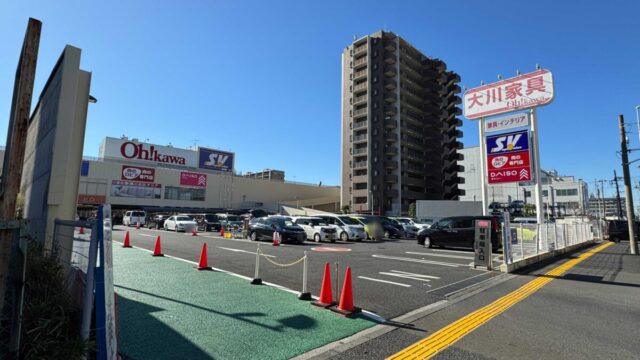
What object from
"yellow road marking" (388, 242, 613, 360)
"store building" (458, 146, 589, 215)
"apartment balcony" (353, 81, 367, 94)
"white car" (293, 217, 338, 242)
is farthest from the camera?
"store building" (458, 146, 589, 215)

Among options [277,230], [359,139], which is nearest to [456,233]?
[277,230]

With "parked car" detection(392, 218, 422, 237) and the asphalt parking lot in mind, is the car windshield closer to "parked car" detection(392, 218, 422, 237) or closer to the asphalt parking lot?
"parked car" detection(392, 218, 422, 237)

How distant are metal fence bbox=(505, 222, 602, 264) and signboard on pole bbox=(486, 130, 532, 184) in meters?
2.89

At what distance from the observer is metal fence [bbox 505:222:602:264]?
1268 centimetres

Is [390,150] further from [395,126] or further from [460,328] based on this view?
[460,328]

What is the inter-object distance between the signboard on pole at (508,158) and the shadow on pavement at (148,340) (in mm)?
17206

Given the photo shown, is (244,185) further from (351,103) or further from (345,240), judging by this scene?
(345,240)

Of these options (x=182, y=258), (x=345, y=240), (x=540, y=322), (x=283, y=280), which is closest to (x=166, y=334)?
(x=283, y=280)

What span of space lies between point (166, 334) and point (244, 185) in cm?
7277

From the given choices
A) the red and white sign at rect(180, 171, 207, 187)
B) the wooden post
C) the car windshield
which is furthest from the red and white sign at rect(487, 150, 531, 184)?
the red and white sign at rect(180, 171, 207, 187)

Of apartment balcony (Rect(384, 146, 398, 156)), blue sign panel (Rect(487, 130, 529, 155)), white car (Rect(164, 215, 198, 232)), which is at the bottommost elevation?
white car (Rect(164, 215, 198, 232))

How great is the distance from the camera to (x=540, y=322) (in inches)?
232

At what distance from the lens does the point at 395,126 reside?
246ft

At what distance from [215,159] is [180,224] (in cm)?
4529
